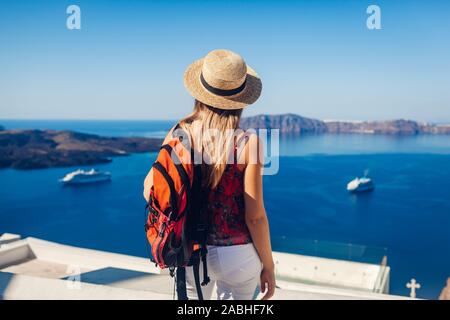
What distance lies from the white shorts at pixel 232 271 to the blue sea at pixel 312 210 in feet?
55.8

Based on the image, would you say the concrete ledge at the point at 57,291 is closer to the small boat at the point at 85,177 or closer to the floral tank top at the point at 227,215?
the floral tank top at the point at 227,215

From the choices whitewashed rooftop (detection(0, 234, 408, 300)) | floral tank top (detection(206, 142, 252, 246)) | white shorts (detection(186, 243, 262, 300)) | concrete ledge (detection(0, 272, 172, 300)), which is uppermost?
floral tank top (detection(206, 142, 252, 246))

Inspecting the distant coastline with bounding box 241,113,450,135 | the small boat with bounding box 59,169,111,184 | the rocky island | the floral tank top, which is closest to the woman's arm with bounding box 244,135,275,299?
the floral tank top

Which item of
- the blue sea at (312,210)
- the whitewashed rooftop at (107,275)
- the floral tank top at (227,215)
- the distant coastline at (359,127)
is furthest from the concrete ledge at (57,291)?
the distant coastline at (359,127)

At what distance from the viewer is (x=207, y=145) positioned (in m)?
0.84

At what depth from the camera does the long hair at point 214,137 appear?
83cm

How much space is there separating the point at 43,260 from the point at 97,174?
3795cm

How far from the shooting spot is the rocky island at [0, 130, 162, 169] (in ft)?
138

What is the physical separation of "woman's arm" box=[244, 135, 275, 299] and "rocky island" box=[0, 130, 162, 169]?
44430 mm

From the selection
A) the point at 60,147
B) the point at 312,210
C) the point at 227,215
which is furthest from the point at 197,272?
the point at 60,147

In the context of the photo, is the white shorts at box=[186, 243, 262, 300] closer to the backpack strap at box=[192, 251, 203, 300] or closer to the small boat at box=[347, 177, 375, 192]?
the backpack strap at box=[192, 251, 203, 300]

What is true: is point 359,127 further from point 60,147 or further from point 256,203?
point 256,203

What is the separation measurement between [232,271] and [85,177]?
4107cm
